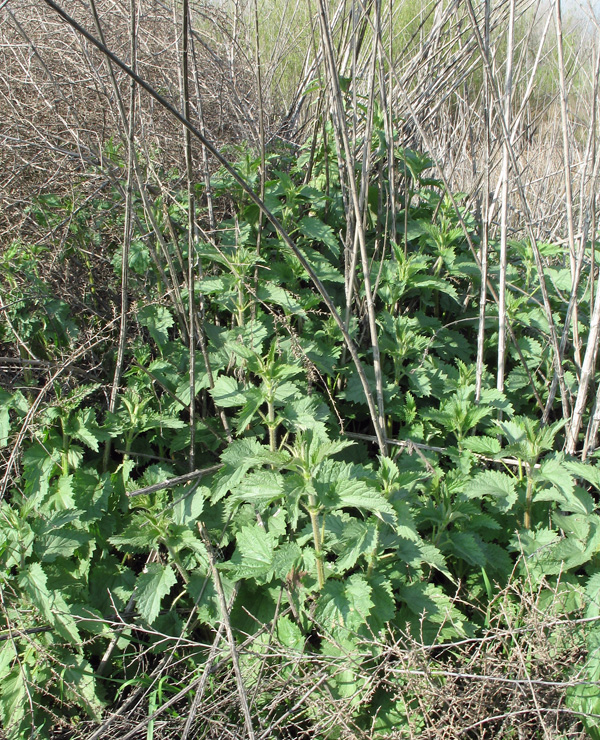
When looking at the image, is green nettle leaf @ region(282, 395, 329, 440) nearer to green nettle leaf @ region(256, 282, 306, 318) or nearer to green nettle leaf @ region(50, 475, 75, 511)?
green nettle leaf @ region(256, 282, 306, 318)

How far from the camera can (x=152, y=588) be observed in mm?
1690

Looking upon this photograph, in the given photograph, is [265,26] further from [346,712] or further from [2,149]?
[346,712]

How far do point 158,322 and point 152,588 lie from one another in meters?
0.97

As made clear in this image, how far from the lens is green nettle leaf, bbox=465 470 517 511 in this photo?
70.1 inches

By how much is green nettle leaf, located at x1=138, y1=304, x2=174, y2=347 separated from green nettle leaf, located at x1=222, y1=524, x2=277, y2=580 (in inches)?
31.5

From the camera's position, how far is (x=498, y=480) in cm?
187

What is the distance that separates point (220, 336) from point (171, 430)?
0.41 meters

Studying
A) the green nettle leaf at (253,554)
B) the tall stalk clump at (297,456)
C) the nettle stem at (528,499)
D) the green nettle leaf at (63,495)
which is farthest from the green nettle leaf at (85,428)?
the nettle stem at (528,499)

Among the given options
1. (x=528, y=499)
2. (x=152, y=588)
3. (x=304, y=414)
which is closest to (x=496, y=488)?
(x=528, y=499)

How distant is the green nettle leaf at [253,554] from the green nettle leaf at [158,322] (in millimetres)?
799

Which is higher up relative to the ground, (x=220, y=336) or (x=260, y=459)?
(x=220, y=336)

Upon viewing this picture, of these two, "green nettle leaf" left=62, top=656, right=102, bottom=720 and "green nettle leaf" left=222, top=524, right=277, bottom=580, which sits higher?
"green nettle leaf" left=222, top=524, right=277, bottom=580

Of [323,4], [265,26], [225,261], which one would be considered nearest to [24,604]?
[225,261]

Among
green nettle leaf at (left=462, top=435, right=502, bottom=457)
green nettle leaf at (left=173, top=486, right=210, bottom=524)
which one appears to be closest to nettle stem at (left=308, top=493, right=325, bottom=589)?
green nettle leaf at (left=173, top=486, right=210, bottom=524)
